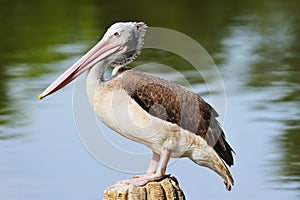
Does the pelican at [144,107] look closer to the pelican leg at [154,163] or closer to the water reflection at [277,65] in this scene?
the pelican leg at [154,163]

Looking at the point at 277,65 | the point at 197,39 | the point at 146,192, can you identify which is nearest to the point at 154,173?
the point at 146,192

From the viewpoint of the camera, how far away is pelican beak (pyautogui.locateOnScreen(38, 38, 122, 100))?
20.1 feet

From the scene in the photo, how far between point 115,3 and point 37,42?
3225 mm

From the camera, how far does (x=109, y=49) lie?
6168mm

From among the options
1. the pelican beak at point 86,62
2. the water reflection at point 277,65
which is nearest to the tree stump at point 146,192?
the pelican beak at point 86,62

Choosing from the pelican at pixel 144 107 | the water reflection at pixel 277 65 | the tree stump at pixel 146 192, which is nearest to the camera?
the tree stump at pixel 146 192

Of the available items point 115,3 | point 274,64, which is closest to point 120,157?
point 274,64

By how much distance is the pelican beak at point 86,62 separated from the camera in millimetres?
6117

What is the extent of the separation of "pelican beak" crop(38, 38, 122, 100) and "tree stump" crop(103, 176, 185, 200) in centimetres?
65

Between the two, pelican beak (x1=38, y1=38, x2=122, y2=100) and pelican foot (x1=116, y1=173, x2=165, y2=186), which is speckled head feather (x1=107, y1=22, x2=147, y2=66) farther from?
pelican foot (x1=116, y1=173, x2=165, y2=186)

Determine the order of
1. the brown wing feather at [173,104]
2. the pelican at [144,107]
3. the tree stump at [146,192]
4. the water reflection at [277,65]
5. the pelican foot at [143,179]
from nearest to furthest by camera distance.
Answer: the tree stump at [146,192] < the pelican foot at [143,179] < the pelican at [144,107] < the brown wing feather at [173,104] < the water reflection at [277,65]

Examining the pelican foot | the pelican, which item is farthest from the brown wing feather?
the pelican foot

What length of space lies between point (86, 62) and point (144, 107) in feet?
1.33

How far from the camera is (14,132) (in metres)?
11.3
